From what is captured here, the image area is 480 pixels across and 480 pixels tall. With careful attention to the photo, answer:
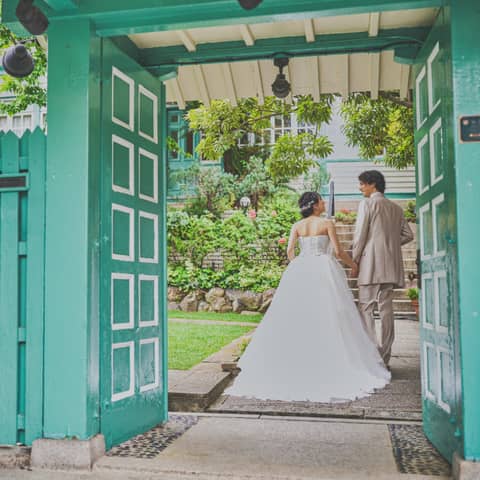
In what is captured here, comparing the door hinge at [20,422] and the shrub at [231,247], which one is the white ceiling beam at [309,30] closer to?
the door hinge at [20,422]

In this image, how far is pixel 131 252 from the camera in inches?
177

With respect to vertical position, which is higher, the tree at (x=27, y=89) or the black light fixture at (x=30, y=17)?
the tree at (x=27, y=89)

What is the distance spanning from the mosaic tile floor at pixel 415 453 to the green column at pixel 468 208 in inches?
15.7

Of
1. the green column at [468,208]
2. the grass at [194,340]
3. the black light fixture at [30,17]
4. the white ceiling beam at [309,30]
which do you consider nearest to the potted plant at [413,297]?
the grass at [194,340]

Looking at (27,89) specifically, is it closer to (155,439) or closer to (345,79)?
(345,79)

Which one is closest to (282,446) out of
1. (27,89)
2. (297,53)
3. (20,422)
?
(20,422)

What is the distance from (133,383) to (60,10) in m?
2.69

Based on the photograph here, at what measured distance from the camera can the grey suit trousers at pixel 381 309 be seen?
668 centimetres

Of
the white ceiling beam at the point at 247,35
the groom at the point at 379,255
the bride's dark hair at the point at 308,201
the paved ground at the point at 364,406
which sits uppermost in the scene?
the white ceiling beam at the point at 247,35

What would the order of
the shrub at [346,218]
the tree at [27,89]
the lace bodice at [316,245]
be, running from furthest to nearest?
the shrub at [346,218]
the tree at [27,89]
the lace bodice at [316,245]

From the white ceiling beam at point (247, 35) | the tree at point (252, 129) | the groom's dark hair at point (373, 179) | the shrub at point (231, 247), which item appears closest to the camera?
the white ceiling beam at point (247, 35)

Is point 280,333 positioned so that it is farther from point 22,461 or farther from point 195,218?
point 195,218

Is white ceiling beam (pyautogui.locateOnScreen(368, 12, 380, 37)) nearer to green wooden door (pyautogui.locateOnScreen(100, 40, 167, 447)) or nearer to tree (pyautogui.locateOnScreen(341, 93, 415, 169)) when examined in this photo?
green wooden door (pyautogui.locateOnScreen(100, 40, 167, 447))

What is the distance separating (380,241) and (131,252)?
3.39m
